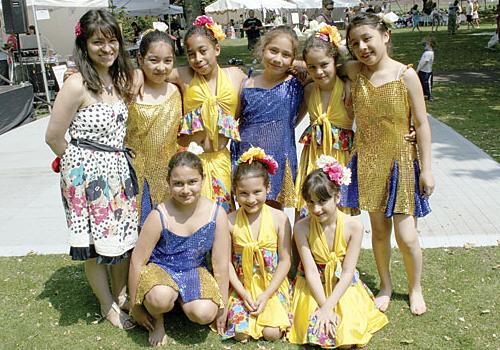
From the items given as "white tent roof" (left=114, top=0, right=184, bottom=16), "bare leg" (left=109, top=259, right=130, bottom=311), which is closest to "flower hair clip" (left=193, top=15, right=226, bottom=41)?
"bare leg" (left=109, top=259, right=130, bottom=311)

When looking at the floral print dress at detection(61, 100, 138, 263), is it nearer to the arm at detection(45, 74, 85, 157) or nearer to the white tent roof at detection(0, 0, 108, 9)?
the arm at detection(45, 74, 85, 157)

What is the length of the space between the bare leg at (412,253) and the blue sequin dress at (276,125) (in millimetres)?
663

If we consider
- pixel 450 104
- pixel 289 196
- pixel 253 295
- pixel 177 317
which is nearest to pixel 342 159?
pixel 289 196

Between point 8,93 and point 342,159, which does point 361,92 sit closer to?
point 342,159

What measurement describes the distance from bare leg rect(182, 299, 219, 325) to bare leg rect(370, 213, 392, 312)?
1.00m

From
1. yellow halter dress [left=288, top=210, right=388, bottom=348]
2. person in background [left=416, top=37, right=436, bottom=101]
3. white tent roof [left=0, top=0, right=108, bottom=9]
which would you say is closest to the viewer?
yellow halter dress [left=288, top=210, right=388, bottom=348]

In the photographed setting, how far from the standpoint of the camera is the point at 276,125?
139 inches

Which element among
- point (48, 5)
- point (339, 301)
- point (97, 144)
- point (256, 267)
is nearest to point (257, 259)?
point (256, 267)

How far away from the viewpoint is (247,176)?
10.4ft

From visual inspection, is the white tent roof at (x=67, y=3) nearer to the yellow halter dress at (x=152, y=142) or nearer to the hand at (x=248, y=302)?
the yellow halter dress at (x=152, y=142)

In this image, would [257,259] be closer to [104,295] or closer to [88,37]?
[104,295]

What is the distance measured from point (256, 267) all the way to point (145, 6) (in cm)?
1976

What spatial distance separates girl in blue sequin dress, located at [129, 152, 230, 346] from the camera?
10.0 ft

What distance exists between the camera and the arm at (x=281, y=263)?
3201 millimetres
